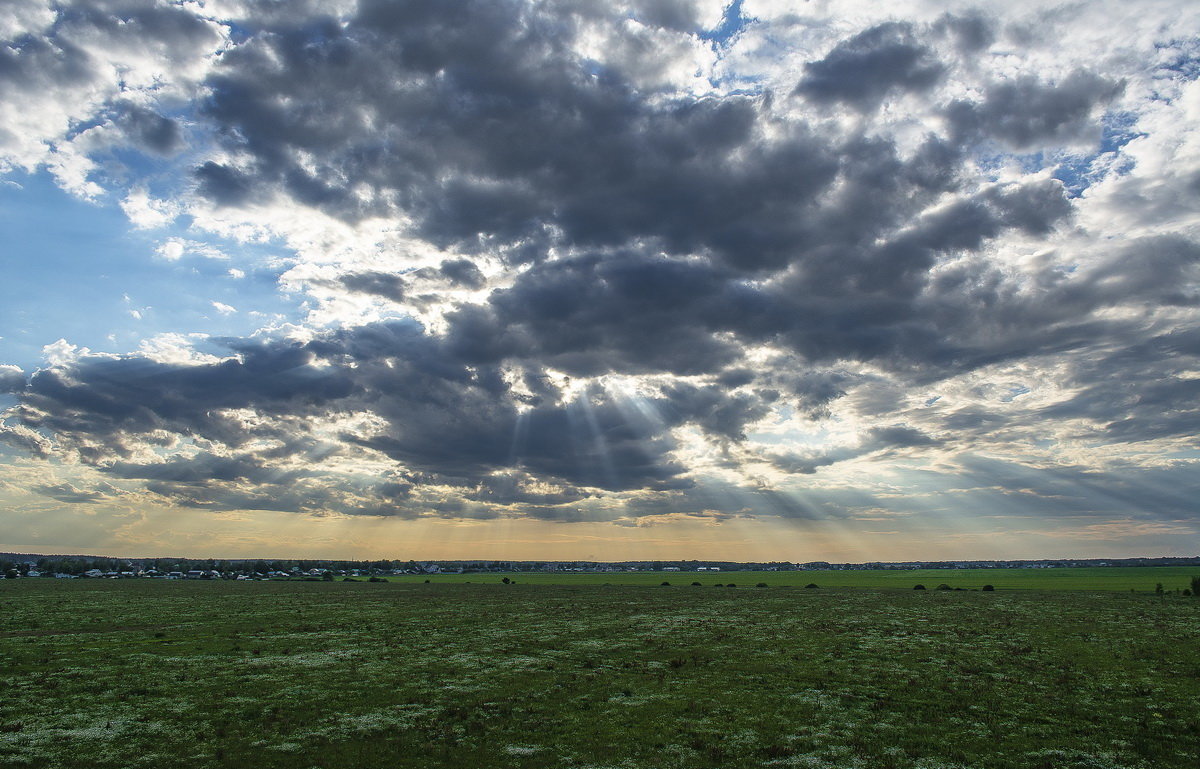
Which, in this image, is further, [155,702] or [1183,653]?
[1183,653]

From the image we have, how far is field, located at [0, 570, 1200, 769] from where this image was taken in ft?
71.6

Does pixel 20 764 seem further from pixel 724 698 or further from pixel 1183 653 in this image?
pixel 1183 653

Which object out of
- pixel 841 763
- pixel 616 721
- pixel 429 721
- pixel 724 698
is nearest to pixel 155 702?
pixel 429 721

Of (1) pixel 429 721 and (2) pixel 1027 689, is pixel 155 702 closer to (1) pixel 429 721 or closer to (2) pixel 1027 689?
(1) pixel 429 721

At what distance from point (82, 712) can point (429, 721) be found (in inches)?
595

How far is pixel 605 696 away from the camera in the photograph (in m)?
30.2

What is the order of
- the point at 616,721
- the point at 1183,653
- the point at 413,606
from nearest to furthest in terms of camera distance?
the point at 616,721
the point at 1183,653
the point at 413,606

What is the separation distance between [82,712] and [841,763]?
1197 inches

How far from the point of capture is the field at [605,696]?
21812mm

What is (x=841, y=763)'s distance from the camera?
20.4 m

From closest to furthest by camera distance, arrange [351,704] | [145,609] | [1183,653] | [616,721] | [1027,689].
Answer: [616,721], [351,704], [1027,689], [1183,653], [145,609]

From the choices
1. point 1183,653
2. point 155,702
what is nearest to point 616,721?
point 155,702

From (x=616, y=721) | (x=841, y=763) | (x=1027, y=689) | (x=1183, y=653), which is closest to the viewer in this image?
(x=841, y=763)

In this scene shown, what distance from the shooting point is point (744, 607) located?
84.4 meters
